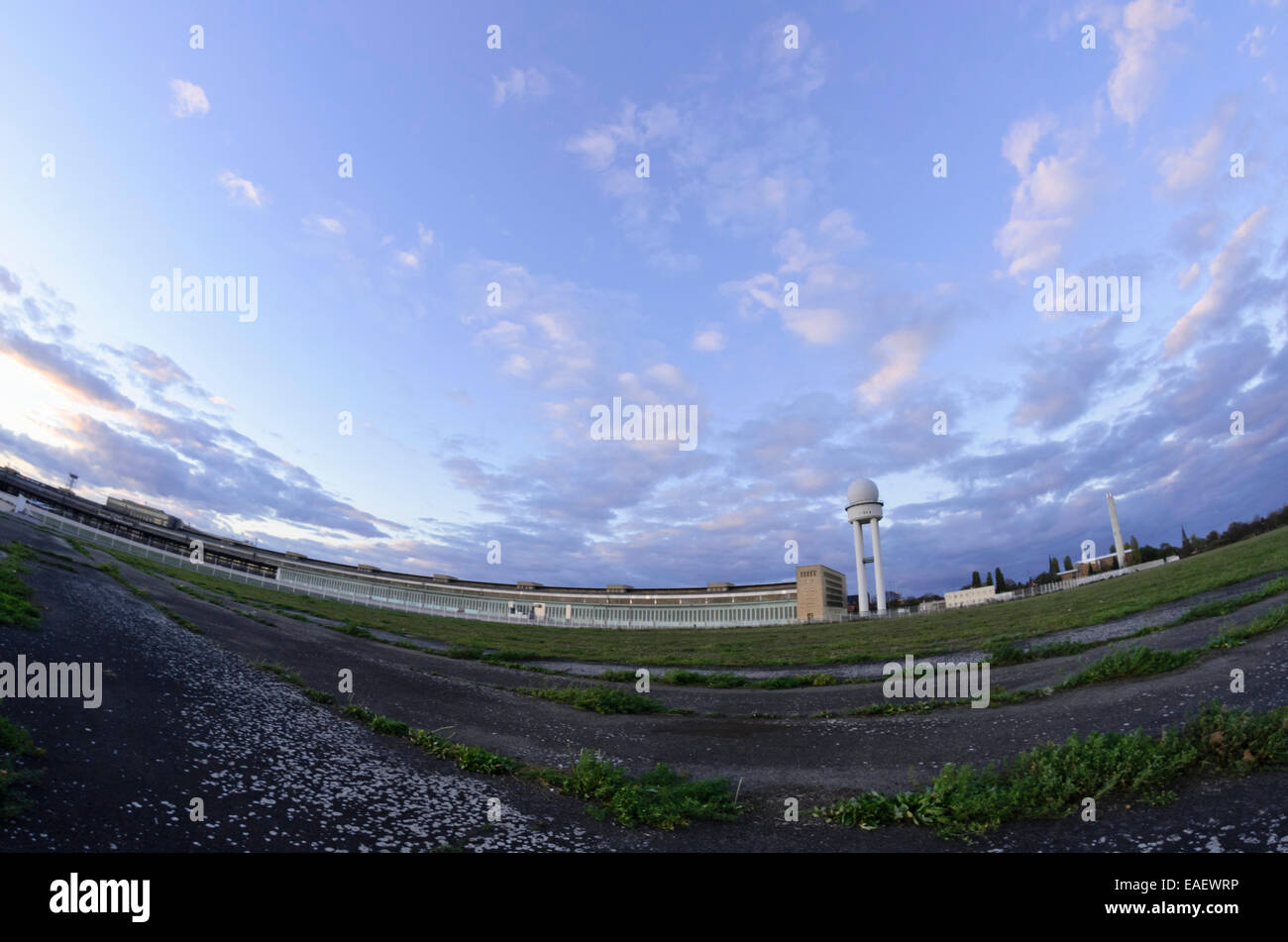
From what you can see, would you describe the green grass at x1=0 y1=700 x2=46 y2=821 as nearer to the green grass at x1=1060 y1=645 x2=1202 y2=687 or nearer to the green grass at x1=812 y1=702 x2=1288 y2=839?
the green grass at x1=812 y1=702 x2=1288 y2=839

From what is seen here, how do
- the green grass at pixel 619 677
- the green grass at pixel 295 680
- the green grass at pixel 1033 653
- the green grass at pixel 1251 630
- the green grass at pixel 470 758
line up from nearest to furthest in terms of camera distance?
the green grass at pixel 470 758, the green grass at pixel 1251 630, the green grass at pixel 295 680, the green grass at pixel 1033 653, the green grass at pixel 619 677

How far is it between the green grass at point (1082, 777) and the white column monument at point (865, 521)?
342ft

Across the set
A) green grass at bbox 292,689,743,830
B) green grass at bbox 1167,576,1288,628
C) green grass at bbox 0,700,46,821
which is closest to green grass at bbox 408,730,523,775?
green grass at bbox 292,689,743,830

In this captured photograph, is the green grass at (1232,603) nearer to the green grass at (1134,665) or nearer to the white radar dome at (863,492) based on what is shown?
the green grass at (1134,665)

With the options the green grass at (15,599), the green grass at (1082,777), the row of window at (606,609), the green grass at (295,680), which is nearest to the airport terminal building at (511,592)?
the row of window at (606,609)

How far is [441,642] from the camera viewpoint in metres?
40.1

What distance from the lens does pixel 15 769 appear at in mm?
6035

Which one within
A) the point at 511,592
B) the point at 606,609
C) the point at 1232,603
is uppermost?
the point at 1232,603

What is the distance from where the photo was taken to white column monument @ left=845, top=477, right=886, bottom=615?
10450 centimetres

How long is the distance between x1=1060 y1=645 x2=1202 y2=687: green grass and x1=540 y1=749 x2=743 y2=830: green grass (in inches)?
408

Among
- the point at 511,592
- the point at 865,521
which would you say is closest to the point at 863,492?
the point at 865,521

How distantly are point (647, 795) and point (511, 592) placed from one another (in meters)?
132

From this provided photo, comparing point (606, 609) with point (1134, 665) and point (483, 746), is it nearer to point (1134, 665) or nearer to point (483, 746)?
point (483, 746)

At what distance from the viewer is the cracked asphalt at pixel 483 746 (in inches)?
241
